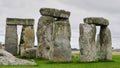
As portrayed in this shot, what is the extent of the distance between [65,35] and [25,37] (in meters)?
14.4

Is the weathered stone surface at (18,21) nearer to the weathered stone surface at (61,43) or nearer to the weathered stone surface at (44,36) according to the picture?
the weathered stone surface at (44,36)

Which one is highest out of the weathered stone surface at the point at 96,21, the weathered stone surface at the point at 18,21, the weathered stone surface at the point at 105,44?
the weathered stone surface at the point at 18,21

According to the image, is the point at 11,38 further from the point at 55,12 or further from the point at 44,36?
the point at 55,12

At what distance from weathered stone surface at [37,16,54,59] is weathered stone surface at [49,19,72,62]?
Answer: 13.5ft

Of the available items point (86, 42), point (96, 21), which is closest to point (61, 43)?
point (86, 42)

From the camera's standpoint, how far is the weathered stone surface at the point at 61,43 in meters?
28.4

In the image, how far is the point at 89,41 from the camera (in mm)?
28859

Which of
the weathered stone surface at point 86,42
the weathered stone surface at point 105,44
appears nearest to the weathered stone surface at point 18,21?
the weathered stone surface at point 105,44

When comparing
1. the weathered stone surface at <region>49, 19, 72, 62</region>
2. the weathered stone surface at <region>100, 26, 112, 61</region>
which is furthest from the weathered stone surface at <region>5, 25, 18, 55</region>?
the weathered stone surface at <region>49, 19, 72, 62</region>

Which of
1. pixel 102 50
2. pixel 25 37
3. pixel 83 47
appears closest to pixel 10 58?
pixel 83 47

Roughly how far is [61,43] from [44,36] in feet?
16.8

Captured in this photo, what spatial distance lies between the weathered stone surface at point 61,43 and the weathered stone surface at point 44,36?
13.5 ft

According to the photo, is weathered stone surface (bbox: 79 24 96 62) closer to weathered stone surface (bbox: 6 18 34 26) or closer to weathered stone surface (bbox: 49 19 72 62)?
weathered stone surface (bbox: 49 19 72 62)

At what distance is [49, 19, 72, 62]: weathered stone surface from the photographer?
2839 centimetres
